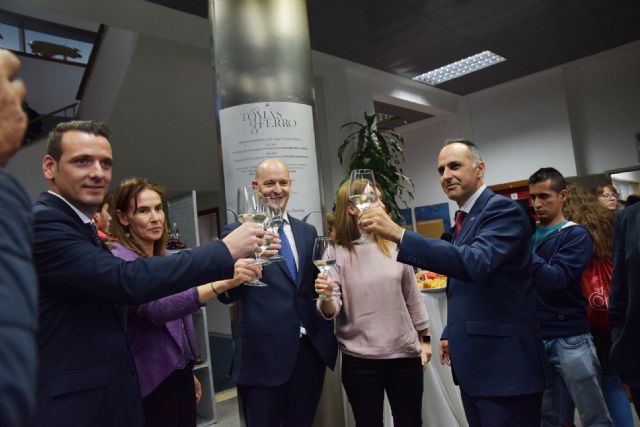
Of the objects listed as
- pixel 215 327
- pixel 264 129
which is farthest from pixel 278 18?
pixel 215 327

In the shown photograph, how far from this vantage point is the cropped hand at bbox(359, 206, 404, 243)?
60.3 inches

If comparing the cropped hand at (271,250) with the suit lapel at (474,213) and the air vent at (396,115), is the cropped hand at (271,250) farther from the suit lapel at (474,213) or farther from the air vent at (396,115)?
the air vent at (396,115)

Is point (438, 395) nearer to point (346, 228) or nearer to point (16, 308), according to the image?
point (346, 228)

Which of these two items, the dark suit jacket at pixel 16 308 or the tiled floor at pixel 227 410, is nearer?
the dark suit jacket at pixel 16 308

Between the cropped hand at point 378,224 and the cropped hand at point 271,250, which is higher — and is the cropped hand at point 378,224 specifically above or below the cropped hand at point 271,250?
above

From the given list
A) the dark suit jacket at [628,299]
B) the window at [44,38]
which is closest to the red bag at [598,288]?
the dark suit jacket at [628,299]

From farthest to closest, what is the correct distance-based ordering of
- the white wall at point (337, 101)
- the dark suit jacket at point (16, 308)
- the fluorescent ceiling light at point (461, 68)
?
1. the fluorescent ceiling light at point (461, 68)
2. the white wall at point (337, 101)
3. the dark suit jacket at point (16, 308)

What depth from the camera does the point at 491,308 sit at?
1664 mm

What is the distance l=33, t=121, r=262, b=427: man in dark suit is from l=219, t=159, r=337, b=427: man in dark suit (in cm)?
63

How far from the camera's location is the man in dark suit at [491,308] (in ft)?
5.10

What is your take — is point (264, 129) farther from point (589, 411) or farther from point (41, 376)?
point (589, 411)

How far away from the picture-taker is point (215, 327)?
884 cm

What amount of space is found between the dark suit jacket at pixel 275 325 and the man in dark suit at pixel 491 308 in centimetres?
52

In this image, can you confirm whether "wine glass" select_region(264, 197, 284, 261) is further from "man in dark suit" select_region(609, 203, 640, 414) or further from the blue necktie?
"man in dark suit" select_region(609, 203, 640, 414)
